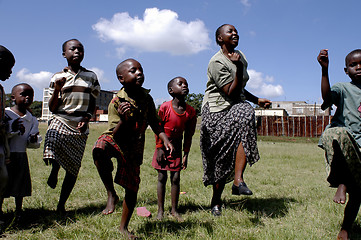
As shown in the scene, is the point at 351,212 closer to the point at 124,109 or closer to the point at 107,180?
the point at 124,109

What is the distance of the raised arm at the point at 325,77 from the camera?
2801 millimetres

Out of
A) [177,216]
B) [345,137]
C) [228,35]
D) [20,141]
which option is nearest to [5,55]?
[20,141]

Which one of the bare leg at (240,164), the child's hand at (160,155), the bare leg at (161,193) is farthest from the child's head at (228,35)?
the bare leg at (161,193)

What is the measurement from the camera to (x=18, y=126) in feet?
12.0

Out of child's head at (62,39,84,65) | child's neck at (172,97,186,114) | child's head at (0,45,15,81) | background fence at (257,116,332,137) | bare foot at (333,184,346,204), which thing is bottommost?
background fence at (257,116,332,137)

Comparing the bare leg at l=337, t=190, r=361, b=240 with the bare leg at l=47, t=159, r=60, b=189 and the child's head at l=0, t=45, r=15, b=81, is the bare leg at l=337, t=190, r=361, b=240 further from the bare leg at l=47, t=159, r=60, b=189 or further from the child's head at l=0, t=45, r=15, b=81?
the child's head at l=0, t=45, r=15, b=81

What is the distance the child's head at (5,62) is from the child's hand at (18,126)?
911mm

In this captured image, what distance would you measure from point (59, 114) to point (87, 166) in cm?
466

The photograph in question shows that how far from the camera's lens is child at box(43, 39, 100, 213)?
12.1ft

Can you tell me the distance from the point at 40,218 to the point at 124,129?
5.76 feet

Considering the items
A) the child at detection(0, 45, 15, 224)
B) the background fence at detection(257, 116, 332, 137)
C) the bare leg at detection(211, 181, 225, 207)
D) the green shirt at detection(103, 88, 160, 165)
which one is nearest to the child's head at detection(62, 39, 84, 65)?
the child at detection(0, 45, 15, 224)

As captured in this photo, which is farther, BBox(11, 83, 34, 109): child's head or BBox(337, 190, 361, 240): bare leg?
BBox(11, 83, 34, 109): child's head

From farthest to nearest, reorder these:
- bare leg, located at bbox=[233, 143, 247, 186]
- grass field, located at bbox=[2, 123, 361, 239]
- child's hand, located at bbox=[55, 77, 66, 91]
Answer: child's hand, located at bbox=[55, 77, 66, 91] < bare leg, located at bbox=[233, 143, 247, 186] < grass field, located at bbox=[2, 123, 361, 239]

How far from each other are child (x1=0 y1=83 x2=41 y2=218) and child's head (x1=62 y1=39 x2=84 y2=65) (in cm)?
71
